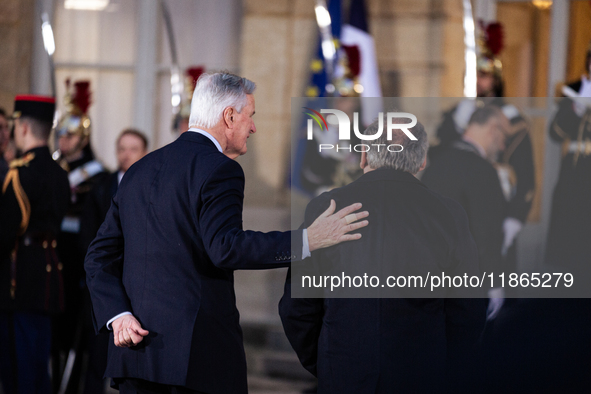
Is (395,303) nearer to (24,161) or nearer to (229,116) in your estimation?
(229,116)

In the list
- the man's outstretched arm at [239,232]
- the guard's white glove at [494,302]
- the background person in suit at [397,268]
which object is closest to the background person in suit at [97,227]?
the man's outstretched arm at [239,232]

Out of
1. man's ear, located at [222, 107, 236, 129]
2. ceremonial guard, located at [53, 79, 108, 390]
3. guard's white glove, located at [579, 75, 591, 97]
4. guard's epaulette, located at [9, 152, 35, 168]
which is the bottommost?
ceremonial guard, located at [53, 79, 108, 390]

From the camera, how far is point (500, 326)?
91.4 inches

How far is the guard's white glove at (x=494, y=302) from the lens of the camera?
226 cm

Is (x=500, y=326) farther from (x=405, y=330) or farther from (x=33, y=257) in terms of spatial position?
(x=33, y=257)

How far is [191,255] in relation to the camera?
2.07 meters

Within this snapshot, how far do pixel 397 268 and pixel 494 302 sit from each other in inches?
16.4

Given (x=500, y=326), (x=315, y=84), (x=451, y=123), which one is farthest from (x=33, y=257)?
(x=315, y=84)

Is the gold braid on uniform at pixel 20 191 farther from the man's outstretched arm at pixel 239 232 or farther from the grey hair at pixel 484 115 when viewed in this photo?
the grey hair at pixel 484 115

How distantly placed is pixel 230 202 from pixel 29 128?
220 centimetres

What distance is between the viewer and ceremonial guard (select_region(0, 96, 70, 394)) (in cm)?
367

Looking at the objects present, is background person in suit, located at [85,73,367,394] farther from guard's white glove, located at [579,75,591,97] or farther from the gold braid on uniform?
guard's white glove, located at [579,75,591,97]

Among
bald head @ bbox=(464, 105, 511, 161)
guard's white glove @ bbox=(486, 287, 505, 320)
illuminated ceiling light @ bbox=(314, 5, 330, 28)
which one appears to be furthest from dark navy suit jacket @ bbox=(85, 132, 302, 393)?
illuminated ceiling light @ bbox=(314, 5, 330, 28)

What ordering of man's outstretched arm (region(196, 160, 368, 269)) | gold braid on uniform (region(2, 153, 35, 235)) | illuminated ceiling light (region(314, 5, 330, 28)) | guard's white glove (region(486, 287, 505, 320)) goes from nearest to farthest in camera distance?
man's outstretched arm (region(196, 160, 368, 269)) → guard's white glove (region(486, 287, 505, 320)) → gold braid on uniform (region(2, 153, 35, 235)) → illuminated ceiling light (region(314, 5, 330, 28))
